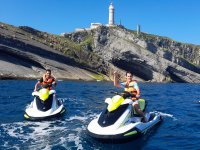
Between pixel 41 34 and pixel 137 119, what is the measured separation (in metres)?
105

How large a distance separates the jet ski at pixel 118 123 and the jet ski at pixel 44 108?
436 cm

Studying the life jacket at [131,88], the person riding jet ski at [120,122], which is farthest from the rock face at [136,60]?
the person riding jet ski at [120,122]

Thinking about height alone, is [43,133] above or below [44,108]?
below

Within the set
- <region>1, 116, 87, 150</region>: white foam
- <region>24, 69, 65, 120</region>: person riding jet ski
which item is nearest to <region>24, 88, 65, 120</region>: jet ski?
<region>24, 69, 65, 120</region>: person riding jet ski

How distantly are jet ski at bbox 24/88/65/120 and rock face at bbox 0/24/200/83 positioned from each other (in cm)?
5353

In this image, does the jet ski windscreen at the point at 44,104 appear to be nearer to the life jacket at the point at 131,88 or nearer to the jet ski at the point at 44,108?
the jet ski at the point at 44,108

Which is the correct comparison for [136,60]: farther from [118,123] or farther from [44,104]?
[118,123]

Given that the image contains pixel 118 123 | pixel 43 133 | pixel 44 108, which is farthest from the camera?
pixel 44 108

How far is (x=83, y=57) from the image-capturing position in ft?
382

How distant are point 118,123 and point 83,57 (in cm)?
10115

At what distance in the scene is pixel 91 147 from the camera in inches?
569

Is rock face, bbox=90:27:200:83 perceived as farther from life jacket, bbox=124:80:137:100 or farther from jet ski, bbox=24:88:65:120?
life jacket, bbox=124:80:137:100

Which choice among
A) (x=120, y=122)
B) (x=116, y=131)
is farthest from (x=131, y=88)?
(x=116, y=131)

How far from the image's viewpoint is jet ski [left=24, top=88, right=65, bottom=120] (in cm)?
1977
